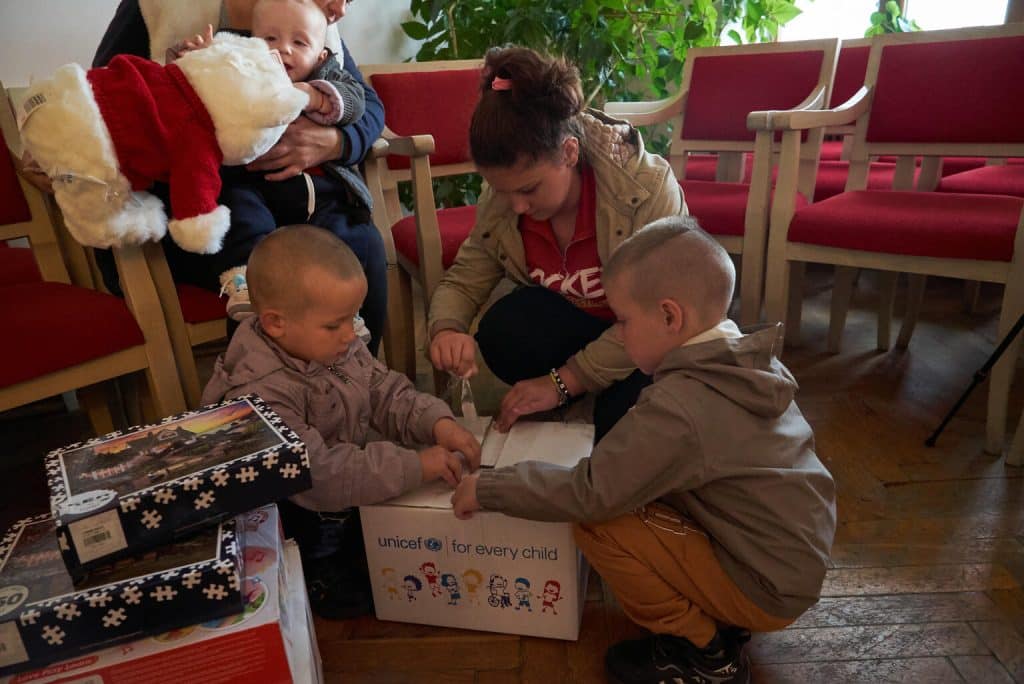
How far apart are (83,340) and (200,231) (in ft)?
0.97

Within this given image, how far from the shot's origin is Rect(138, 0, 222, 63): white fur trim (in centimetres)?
146

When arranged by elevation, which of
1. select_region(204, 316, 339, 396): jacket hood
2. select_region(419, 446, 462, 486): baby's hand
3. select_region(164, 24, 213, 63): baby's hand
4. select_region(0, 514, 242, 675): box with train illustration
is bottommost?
select_region(419, 446, 462, 486): baby's hand

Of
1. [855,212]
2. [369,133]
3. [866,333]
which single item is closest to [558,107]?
[369,133]

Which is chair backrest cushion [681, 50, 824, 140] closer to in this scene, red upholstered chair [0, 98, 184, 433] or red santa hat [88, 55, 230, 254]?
red santa hat [88, 55, 230, 254]

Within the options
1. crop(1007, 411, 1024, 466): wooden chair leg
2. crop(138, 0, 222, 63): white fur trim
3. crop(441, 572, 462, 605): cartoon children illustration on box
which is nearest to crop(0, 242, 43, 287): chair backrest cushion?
crop(138, 0, 222, 63): white fur trim

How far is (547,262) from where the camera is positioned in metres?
1.43

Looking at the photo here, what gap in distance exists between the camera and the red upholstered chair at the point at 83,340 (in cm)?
119

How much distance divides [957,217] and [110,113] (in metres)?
1.70

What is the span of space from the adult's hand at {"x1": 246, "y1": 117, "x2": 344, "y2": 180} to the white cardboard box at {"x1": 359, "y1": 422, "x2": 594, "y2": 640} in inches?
26.4

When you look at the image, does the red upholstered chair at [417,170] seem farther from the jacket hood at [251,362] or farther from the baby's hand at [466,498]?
the baby's hand at [466,498]

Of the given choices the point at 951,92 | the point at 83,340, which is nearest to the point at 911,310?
the point at 951,92

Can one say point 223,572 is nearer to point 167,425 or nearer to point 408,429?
point 167,425

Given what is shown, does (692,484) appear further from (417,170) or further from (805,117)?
(805,117)

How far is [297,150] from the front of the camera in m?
1.40
